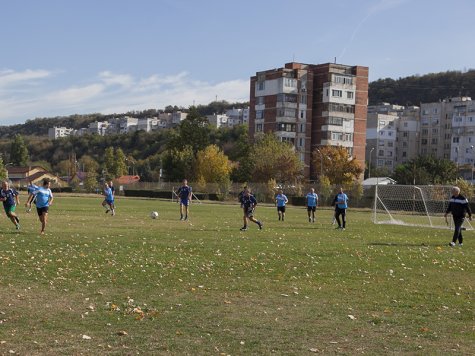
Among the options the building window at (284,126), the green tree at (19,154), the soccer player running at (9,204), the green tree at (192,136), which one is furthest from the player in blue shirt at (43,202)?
the green tree at (19,154)

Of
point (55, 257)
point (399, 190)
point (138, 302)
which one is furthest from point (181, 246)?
point (399, 190)

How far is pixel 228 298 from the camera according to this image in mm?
11477

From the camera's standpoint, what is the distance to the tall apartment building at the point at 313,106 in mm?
103062

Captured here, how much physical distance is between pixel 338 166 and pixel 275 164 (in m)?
9.68

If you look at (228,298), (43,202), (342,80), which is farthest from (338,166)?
(228,298)

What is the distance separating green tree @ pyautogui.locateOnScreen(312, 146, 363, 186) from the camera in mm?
93000

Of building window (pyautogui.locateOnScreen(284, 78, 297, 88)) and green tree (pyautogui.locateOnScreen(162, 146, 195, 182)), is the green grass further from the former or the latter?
building window (pyautogui.locateOnScreen(284, 78, 297, 88))

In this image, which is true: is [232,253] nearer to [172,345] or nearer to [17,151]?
[172,345]

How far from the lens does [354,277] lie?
14250 mm

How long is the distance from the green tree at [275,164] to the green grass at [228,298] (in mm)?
70802

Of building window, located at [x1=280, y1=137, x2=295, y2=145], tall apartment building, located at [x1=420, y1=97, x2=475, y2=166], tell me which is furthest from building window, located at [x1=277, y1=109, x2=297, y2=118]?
tall apartment building, located at [x1=420, y1=97, x2=475, y2=166]

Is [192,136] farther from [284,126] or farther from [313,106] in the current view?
[313,106]

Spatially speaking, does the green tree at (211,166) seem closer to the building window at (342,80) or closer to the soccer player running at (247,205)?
the building window at (342,80)

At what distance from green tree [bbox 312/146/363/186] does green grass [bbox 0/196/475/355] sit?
72.9 metres
